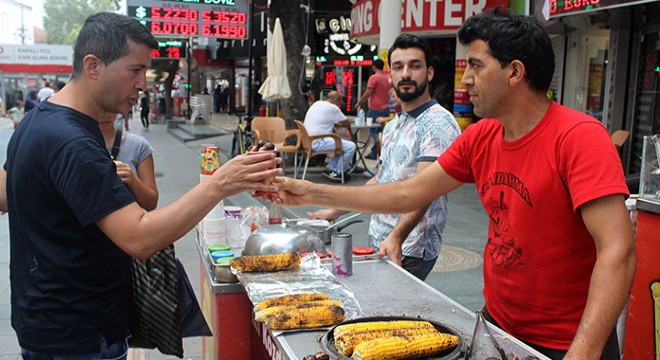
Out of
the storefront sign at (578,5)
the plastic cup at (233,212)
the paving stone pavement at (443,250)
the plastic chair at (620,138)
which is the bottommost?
the paving stone pavement at (443,250)

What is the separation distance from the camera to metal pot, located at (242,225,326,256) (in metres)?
3.27

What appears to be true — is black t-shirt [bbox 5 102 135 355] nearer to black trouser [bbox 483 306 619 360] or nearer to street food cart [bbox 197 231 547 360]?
street food cart [bbox 197 231 547 360]

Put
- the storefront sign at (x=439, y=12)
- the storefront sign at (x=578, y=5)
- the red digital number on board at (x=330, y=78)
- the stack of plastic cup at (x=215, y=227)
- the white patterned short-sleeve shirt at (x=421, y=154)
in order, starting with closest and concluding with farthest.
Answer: the white patterned short-sleeve shirt at (x=421, y=154) < the stack of plastic cup at (x=215, y=227) < the storefront sign at (x=578, y=5) < the storefront sign at (x=439, y=12) < the red digital number on board at (x=330, y=78)

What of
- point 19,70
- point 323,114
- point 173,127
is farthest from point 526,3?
point 19,70

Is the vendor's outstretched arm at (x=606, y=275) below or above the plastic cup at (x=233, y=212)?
above

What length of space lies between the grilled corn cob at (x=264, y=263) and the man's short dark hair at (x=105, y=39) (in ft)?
4.12

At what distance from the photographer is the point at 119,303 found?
2.41m

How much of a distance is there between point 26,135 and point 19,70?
166 feet

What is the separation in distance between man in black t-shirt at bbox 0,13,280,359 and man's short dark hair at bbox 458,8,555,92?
112 cm

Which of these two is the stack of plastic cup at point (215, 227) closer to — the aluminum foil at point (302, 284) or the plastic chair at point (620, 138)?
the aluminum foil at point (302, 284)

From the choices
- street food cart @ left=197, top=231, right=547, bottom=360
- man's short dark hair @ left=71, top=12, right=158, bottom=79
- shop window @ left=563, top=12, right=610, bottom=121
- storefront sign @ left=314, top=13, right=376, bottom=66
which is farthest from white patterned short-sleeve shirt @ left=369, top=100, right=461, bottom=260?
storefront sign @ left=314, top=13, right=376, bottom=66

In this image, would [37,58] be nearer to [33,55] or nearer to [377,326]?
[33,55]

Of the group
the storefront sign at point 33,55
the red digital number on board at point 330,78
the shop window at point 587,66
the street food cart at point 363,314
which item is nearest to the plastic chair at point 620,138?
the shop window at point 587,66

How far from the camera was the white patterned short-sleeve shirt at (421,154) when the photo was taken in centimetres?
362
